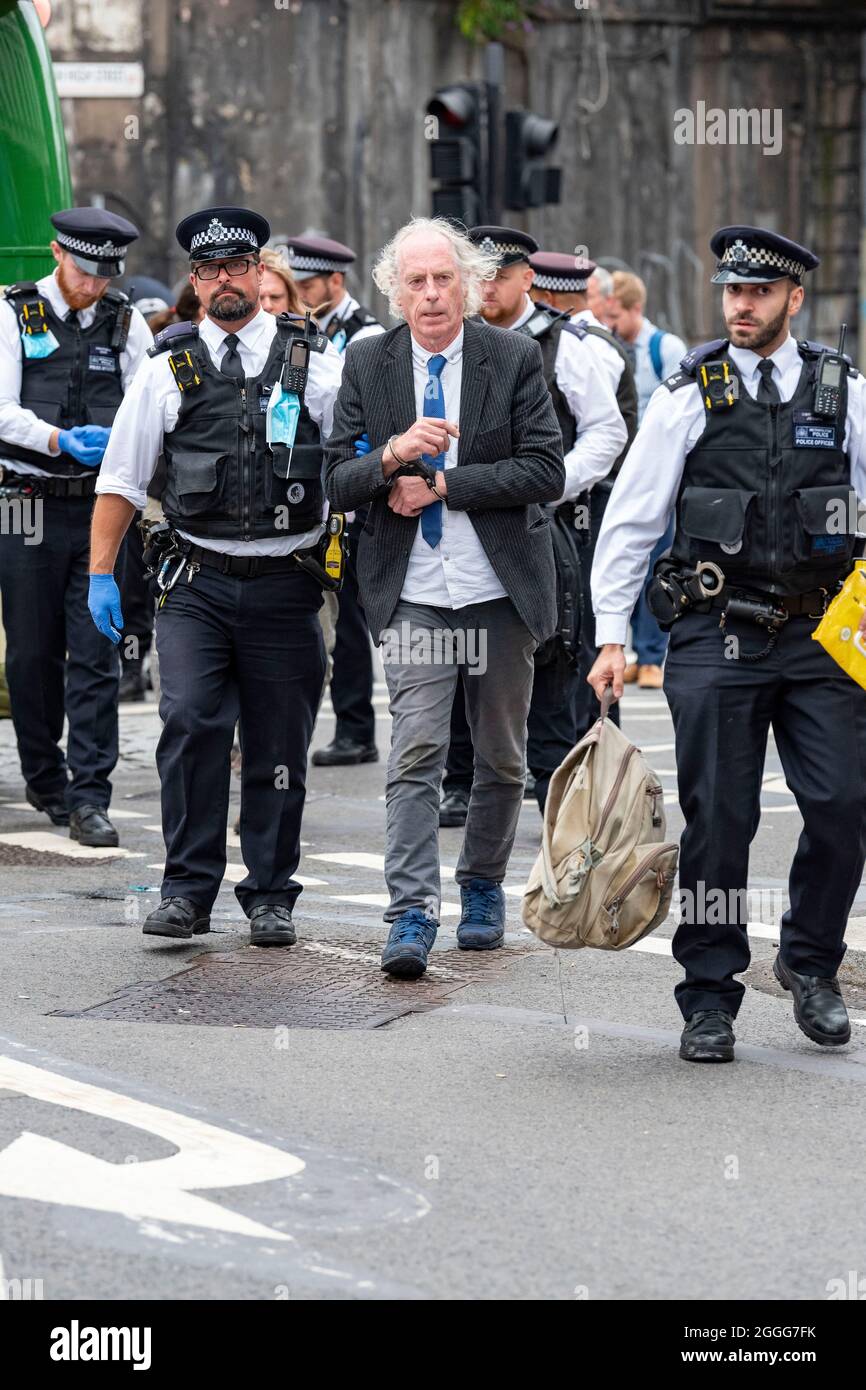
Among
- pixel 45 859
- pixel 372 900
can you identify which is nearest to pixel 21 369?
pixel 45 859

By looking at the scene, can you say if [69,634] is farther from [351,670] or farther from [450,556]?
[450,556]

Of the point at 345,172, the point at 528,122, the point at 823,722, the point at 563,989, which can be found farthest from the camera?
the point at 345,172

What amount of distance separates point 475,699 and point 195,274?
A: 1.50m

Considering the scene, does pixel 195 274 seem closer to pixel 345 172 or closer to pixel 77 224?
pixel 77 224

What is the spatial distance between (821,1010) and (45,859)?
3.59 m

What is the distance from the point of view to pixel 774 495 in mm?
5602

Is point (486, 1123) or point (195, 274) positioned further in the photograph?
point (195, 274)

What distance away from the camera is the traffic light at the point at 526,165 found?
53.6 ft

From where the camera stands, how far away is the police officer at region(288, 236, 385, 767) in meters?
10.5

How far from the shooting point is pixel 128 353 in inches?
352

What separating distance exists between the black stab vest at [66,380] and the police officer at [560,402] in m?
1.44

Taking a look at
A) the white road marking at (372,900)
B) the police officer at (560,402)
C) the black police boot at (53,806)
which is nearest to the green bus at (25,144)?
the black police boot at (53,806)

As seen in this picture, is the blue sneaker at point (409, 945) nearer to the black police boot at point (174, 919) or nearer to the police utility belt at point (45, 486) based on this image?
the black police boot at point (174, 919)

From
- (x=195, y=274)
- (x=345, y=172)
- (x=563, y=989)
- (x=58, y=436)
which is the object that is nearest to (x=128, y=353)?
(x=58, y=436)
